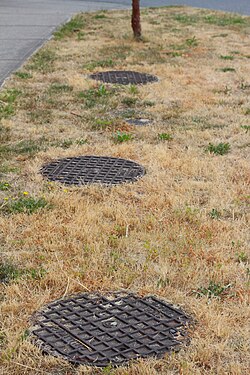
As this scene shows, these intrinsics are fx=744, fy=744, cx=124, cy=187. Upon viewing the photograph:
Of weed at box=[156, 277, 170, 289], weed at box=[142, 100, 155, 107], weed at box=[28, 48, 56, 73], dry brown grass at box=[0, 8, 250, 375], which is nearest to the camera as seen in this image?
dry brown grass at box=[0, 8, 250, 375]

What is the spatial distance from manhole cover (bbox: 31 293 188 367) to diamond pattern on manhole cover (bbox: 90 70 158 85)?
19.5 feet

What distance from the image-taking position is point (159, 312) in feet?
13.1

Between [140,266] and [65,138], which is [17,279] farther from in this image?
[65,138]

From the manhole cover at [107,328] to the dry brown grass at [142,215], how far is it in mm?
78

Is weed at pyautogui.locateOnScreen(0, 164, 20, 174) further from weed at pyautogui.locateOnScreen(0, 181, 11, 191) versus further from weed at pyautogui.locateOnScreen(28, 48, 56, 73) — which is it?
weed at pyautogui.locateOnScreen(28, 48, 56, 73)

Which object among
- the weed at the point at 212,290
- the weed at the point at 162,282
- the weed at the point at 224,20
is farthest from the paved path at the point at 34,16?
the weed at the point at 212,290

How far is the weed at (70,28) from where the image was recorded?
13750 millimetres

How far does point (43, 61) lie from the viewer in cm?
1116

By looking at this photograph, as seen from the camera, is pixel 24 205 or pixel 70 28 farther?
pixel 70 28

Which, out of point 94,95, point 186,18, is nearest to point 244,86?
point 94,95

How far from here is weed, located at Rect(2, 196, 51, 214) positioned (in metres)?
5.23

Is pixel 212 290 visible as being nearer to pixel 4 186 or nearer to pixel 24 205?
pixel 24 205

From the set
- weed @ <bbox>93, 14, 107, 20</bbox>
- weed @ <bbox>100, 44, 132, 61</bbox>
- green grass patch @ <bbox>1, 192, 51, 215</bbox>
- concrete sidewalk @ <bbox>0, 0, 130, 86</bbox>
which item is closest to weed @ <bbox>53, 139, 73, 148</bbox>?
green grass patch @ <bbox>1, 192, 51, 215</bbox>

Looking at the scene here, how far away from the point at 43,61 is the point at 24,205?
6195 millimetres
